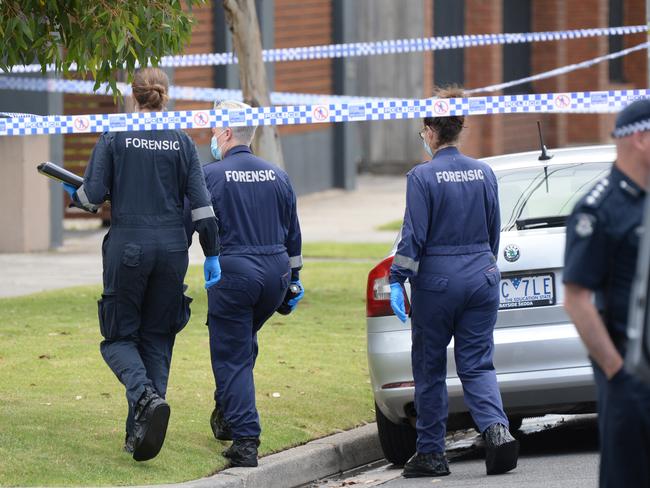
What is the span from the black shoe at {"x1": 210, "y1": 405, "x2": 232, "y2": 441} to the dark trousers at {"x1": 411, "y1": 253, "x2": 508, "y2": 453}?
1019mm

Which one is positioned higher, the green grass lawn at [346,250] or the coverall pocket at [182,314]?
the coverall pocket at [182,314]

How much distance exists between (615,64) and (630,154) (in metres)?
36.0

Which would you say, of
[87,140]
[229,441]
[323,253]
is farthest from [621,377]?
[87,140]

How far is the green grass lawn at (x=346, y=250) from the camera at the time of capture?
17.4m

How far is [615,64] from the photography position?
39875 mm

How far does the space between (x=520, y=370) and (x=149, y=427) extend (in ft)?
6.18

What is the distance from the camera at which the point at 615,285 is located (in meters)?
4.65

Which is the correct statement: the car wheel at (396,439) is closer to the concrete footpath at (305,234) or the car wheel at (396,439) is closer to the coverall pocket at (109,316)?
the coverall pocket at (109,316)

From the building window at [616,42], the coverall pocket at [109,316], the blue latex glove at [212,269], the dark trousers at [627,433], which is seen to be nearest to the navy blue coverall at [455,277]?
the blue latex glove at [212,269]

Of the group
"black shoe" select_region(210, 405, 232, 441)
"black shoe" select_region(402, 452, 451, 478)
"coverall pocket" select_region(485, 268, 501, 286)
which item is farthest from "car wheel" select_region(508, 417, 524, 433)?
"black shoe" select_region(210, 405, 232, 441)

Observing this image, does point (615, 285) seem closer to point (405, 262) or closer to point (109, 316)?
point (405, 262)

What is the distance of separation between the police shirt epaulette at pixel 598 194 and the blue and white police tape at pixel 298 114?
2.90 m

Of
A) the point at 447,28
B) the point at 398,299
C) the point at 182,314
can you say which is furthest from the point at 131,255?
the point at 447,28

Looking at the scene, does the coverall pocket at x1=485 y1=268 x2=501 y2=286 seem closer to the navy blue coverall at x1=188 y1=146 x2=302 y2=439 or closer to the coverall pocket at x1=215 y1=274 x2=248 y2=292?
the navy blue coverall at x1=188 y1=146 x2=302 y2=439
